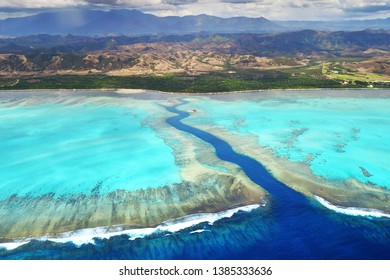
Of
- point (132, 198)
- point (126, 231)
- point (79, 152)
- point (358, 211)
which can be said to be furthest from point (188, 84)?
point (126, 231)

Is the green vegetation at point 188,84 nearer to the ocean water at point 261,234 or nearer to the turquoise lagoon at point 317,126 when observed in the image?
the turquoise lagoon at point 317,126

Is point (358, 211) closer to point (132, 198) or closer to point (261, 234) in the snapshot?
point (261, 234)

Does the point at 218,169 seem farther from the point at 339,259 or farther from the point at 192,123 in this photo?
the point at 192,123

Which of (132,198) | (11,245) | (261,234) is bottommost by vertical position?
(11,245)

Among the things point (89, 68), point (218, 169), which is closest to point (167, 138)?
point (218, 169)

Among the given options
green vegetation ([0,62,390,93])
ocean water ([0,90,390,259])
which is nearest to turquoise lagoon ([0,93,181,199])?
ocean water ([0,90,390,259])

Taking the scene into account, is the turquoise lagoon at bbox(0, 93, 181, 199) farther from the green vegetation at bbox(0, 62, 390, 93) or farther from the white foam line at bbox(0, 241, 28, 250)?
the green vegetation at bbox(0, 62, 390, 93)

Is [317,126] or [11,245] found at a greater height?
[317,126]
